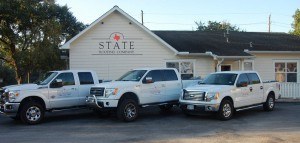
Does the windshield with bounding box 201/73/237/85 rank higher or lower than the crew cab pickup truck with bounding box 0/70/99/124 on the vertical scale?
higher

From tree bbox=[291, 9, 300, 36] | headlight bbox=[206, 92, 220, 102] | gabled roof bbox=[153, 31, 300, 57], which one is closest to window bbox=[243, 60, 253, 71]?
gabled roof bbox=[153, 31, 300, 57]

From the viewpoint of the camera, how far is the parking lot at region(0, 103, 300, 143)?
10.1 meters

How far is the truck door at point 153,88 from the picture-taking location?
45.9ft

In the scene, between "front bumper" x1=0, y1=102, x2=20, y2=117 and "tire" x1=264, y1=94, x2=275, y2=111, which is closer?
"front bumper" x1=0, y1=102, x2=20, y2=117

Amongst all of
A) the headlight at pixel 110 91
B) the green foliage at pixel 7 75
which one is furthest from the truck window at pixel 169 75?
the green foliage at pixel 7 75

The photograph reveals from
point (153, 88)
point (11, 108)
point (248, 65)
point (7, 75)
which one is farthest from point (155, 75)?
point (7, 75)

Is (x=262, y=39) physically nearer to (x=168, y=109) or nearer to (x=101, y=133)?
(x=168, y=109)

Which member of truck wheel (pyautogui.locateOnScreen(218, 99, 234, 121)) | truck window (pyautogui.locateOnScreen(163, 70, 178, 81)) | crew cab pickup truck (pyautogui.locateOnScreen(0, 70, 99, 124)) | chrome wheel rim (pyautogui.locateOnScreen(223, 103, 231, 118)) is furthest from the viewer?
truck window (pyautogui.locateOnScreen(163, 70, 178, 81))

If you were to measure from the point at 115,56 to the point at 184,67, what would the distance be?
3.99 meters

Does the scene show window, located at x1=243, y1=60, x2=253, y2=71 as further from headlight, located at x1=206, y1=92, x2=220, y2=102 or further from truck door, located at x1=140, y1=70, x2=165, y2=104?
headlight, located at x1=206, y1=92, x2=220, y2=102

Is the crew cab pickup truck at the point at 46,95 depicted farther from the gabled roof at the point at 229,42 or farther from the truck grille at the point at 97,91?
the gabled roof at the point at 229,42

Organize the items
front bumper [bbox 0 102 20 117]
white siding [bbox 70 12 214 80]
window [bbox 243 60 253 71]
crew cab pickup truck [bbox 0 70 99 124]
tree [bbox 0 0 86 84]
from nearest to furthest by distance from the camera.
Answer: front bumper [bbox 0 102 20 117]
crew cab pickup truck [bbox 0 70 99 124]
white siding [bbox 70 12 214 80]
window [bbox 243 60 253 71]
tree [bbox 0 0 86 84]

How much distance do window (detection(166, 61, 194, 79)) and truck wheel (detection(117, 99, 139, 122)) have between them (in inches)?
321

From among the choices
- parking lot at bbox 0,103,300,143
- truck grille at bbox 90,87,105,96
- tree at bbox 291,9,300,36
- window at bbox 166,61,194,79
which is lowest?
parking lot at bbox 0,103,300,143
